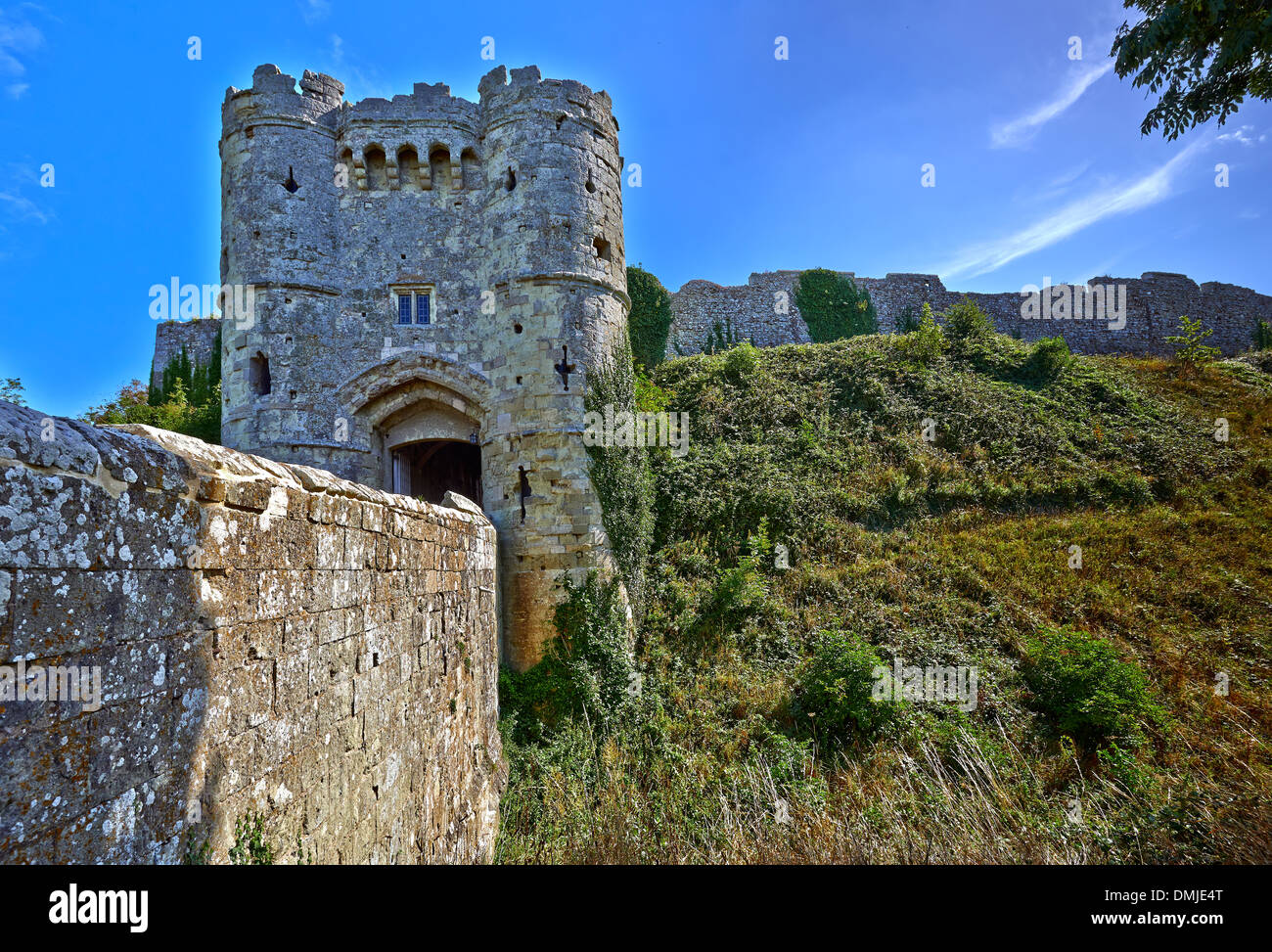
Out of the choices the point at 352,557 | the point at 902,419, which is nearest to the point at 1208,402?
the point at 902,419

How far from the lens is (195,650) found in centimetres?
277

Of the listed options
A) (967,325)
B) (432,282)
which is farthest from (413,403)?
(967,325)

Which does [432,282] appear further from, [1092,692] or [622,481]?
[1092,692]

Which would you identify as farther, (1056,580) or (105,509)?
(1056,580)

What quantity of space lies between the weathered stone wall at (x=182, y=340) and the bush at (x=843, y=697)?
22421 millimetres

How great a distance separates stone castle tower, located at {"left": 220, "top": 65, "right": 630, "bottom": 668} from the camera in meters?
12.3

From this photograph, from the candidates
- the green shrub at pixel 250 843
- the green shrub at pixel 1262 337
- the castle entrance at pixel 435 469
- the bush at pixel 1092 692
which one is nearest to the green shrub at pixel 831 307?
the castle entrance at pixel 435 469

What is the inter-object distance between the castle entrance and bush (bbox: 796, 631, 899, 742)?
8.84 metres

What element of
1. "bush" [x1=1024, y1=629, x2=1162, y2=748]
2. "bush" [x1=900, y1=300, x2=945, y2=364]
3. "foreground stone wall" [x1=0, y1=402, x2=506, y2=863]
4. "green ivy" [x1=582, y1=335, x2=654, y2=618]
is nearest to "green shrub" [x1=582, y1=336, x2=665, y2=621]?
"green ivy" [x1=582, y1=335, x2=654, y2=618]

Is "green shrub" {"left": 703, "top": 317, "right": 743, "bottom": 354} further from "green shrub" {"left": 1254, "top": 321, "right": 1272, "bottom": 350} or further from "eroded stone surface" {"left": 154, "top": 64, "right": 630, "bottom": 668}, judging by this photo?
"green shrub" {"left": 1254, "top": 321, "right": 1272, "bottom": 350}

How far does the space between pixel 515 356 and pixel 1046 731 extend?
36.7 feet

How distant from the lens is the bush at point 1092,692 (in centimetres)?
946
